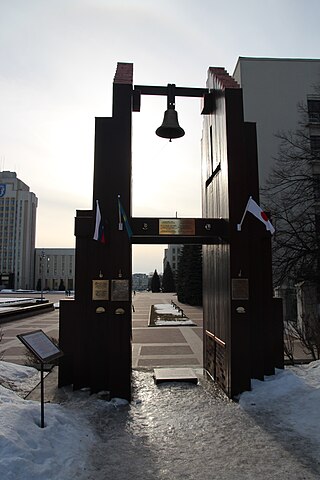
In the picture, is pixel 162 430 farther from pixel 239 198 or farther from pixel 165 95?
pixel 165 95

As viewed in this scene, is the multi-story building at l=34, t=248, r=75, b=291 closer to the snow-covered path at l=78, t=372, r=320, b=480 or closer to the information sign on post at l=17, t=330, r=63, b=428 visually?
the snow-covered path at l=78, t=372, r=320, b=480

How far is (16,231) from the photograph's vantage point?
9944 cm

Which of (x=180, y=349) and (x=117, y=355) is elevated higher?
(x=117, y=355)

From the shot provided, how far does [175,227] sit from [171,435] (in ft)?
12.1

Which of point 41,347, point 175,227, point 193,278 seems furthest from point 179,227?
point 193,278

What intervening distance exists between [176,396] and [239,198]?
3.93 metres

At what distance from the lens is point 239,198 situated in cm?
738

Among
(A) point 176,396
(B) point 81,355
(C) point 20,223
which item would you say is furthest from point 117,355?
(C) point 20,223

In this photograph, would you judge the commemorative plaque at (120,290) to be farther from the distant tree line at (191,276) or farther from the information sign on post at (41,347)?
the distant tree line at (191,276)

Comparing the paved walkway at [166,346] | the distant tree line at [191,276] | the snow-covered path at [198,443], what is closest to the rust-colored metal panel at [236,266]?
the snow-covered path at [198,443]

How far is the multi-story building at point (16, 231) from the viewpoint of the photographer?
324 feet

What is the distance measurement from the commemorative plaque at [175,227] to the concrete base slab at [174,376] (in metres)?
3.13

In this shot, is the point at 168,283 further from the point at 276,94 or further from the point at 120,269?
the point at 120,269

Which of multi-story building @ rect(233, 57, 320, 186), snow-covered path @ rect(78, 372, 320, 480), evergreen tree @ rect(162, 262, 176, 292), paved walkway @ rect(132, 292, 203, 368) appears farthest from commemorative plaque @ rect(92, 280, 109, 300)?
evergreen tree @ rect(162, 262, 176, 292)
